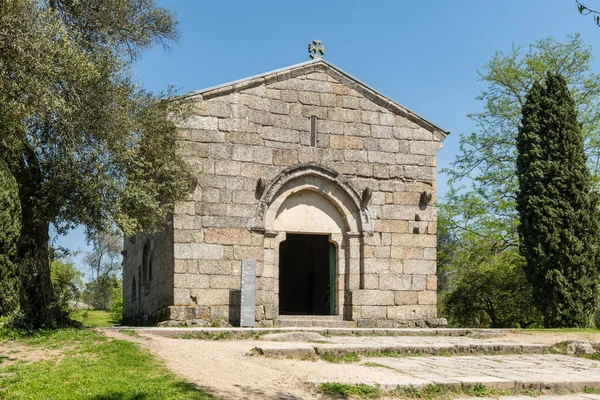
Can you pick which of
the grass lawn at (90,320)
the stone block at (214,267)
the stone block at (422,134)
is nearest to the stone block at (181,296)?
the stone block at (214,267)

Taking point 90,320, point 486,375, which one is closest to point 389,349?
point 486,375

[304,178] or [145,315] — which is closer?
[304,178]

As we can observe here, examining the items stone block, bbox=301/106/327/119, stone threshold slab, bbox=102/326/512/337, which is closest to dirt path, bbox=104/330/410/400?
stone threshold slab, bbox=102/326/512/337

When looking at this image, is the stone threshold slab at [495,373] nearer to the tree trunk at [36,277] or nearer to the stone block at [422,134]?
the tree trunk at [36,277]

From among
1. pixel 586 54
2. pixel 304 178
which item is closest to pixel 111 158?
pixel 304 178

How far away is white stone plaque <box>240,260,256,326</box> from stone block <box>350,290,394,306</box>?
2368 millimetres

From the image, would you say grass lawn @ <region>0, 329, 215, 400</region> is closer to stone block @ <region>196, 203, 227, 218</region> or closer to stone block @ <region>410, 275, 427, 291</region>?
stone block @ <region>196, 203, 227, 218</region>

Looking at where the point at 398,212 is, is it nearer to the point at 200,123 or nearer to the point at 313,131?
the point at 313,131

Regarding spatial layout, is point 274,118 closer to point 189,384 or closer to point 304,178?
point 304,178

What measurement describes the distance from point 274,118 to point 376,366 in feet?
23.7

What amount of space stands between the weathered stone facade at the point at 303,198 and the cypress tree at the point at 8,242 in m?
6.57

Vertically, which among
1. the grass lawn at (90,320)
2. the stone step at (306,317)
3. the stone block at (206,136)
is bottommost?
the grass lawn at (90,320)

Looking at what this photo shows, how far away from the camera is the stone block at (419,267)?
48.5 ft

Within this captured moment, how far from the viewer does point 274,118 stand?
14.5 meters
